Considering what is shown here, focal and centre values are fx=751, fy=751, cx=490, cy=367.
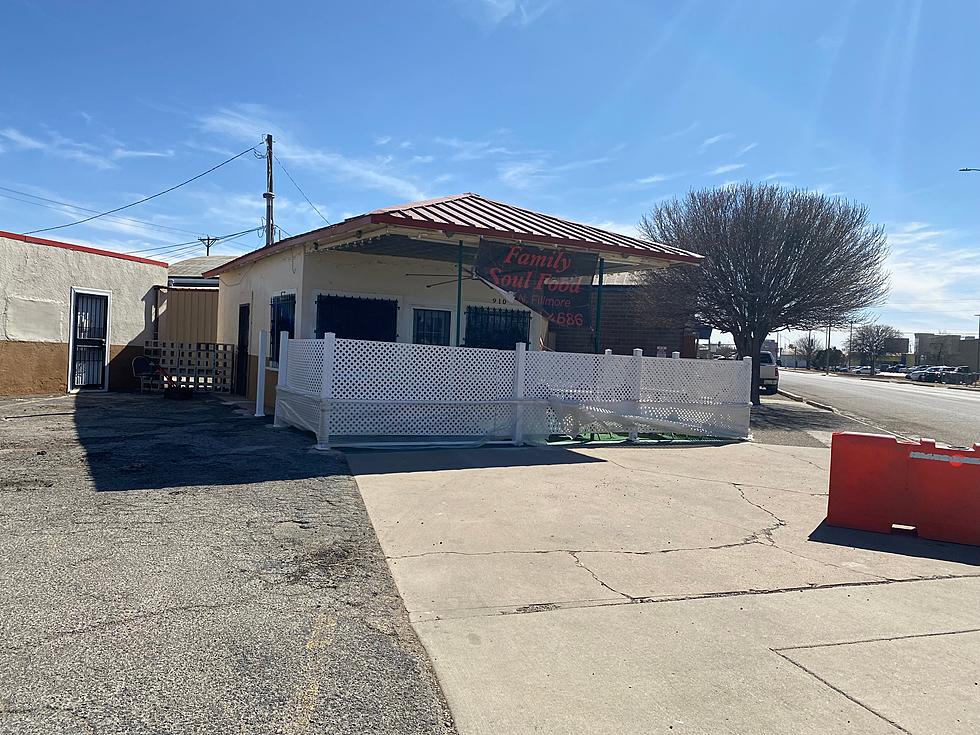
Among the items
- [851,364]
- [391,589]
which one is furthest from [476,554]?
[851,364]

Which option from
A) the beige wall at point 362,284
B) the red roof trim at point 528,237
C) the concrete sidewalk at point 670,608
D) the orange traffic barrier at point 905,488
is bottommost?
the concrete sidewalk at point 670,608

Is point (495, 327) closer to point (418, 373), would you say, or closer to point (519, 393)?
point (519, 393)

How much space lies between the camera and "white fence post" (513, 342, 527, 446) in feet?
38.0

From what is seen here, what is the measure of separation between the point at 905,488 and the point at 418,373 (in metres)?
6.41

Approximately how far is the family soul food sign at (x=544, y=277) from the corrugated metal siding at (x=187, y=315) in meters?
10.9

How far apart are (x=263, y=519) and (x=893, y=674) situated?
188 inches

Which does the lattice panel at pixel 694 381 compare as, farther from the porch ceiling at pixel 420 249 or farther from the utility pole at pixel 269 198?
the utility pole at pixel 269 198

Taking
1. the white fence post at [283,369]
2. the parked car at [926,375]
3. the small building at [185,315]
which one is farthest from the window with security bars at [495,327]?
the parked car at [926,375]

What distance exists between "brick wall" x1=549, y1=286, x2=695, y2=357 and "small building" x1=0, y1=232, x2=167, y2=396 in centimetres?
1488

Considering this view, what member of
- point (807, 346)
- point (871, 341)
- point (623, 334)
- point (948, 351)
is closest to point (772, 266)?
point (623, 334)

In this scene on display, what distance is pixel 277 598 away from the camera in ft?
15.2

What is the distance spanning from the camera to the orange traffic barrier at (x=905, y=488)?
6797 mm

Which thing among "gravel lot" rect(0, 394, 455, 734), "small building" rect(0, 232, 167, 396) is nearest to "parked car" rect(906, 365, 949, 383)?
"small building" rect(0, 232, 167, 396)

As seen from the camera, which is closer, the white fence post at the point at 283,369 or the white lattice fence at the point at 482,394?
the white lattice fence at the point at 482,394
